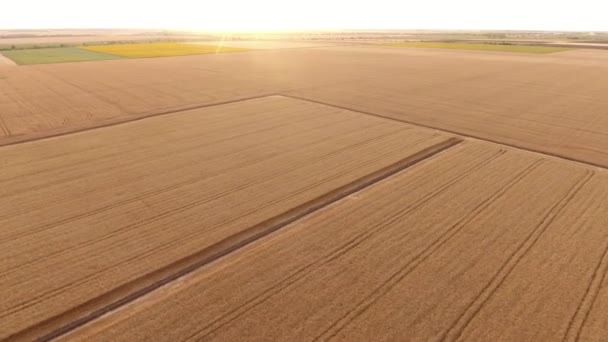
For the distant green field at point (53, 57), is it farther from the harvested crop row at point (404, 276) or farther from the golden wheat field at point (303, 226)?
the harvested crop row at point (404, 276)

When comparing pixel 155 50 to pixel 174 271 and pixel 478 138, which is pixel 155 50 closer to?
pixel 478 138

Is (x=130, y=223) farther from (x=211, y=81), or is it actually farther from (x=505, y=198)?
(x=211, y=81)

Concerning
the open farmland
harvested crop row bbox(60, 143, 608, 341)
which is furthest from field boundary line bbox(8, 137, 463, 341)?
the open farmland

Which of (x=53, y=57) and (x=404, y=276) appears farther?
(x=53, y=57)

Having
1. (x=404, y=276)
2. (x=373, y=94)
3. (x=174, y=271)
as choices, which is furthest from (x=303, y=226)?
(x=373, y=94)

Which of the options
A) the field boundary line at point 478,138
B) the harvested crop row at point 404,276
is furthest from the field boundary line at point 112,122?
the harvested crop row at point 404,276

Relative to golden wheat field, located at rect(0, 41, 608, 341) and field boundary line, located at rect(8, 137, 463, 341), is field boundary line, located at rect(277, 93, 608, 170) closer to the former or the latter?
golden wheat field, located at rect(0, 41, 608, 341)
